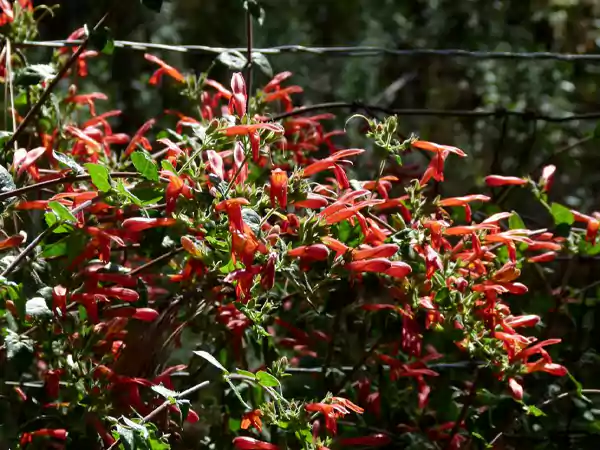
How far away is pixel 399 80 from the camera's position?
161 inches

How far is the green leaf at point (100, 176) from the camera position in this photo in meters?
1.02

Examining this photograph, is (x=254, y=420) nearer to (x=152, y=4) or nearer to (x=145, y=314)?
(x=145, y=314)

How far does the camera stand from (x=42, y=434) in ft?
4.11

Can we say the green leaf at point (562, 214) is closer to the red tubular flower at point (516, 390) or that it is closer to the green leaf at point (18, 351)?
the red tubular flower at point (516, 390)

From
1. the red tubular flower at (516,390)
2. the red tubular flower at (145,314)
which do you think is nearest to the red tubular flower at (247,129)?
the red tubular flower at (145,314)

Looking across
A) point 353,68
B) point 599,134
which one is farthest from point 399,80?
point 599,134

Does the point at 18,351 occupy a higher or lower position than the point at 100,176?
lower

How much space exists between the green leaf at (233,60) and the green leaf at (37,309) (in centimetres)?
60

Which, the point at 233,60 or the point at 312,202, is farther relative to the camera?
the point at 233,60

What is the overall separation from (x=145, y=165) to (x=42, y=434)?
0.46 meters

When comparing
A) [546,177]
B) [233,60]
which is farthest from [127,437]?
[546,177]

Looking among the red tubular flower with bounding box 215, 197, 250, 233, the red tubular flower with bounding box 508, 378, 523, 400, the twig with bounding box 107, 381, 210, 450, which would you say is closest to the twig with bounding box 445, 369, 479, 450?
the red tubular flower with bounding box 508, 378, 523, 400

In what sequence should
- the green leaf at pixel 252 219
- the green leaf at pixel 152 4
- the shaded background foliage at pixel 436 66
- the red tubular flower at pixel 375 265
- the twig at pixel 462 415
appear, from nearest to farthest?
the green leaf at pixel 252 219
the red tubular flower at pixel 375 265
the green leaf at pixel 152 4
the twig at pixel 462 415
the shaded background foliage at pixel 436 66

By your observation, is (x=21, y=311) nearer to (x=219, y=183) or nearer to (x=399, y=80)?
(x=219, y=183)
